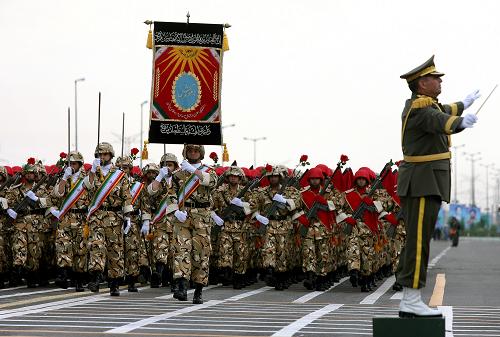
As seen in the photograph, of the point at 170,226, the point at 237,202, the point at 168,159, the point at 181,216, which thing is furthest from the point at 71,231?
the point at 181,216

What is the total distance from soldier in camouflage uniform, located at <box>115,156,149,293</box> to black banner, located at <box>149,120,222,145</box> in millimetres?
810

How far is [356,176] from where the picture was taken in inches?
822

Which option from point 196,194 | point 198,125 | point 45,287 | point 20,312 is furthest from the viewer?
point 45,287

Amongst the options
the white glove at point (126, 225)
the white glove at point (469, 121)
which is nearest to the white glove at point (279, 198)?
the white glove at point (126, 225)

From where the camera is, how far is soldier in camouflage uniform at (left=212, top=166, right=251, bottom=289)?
20.9 metres

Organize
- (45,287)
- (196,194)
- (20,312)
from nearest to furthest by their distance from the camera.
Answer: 1. (20,312)
2. (196,194)
3. (45,287)

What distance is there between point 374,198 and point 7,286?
6110mm

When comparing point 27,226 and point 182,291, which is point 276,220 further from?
point 182,291

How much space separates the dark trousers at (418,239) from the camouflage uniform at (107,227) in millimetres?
8581

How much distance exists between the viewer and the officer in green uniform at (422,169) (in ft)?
31.6

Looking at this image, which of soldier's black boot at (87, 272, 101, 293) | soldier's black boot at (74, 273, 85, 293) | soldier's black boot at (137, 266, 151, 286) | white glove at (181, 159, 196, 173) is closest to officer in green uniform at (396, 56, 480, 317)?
white glove at (181, 159, 196, 173)

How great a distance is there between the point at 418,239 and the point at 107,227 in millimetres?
8940

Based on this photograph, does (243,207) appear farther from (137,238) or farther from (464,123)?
(464,123)

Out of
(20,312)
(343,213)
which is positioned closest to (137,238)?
(343,213)
